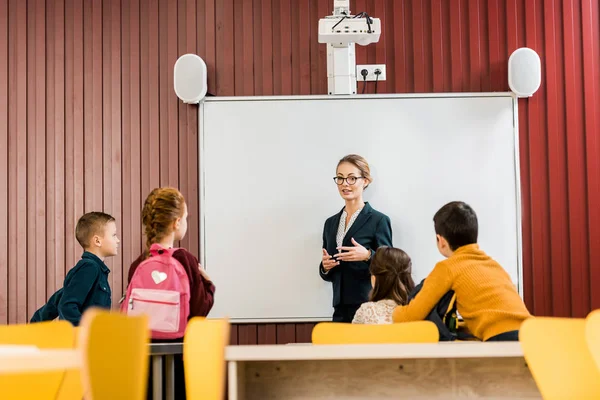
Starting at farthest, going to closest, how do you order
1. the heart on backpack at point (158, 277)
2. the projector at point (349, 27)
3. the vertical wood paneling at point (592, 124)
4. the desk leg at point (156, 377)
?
the vertical wood paneling at point (592, 124) → the projector at point (349, 27) → the heart on backpack at point (158, 277) → the desk leg at point (156, 377)

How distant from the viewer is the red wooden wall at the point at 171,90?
4.93 metres

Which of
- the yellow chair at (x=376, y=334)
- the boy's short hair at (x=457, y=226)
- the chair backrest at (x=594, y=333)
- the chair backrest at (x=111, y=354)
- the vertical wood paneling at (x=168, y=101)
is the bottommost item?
the yellow chair at (x=376, y=334)

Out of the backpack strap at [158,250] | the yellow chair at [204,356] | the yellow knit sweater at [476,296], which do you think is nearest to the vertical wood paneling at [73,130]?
the backpack strap at [158,250]

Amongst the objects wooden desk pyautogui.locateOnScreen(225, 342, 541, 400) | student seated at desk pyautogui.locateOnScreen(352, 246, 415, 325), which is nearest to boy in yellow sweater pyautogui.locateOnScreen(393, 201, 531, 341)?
wooden desk pyautogui.locateOnScreen(225, 342, 541, 400)

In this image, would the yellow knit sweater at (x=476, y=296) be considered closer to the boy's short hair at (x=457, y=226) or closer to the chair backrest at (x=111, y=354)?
the boy's short hair at (x=457, y=226)

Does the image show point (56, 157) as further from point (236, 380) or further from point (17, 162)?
point (236, 380)

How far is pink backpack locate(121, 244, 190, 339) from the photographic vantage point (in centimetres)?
294

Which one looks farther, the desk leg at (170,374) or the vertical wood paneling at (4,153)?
the vertical wood paneling at (4,153)

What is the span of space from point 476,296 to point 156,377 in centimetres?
110

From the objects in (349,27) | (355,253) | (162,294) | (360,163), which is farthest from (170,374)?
(349,27)

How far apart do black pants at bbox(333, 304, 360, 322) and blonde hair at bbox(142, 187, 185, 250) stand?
65.7 inches

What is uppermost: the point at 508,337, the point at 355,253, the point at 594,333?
→ the point at 355,253

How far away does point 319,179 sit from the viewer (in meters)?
4.84

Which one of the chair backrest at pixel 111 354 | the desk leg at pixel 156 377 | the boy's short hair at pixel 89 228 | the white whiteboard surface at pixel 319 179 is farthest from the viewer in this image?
the white whiteboard surface at pixel 319 179
